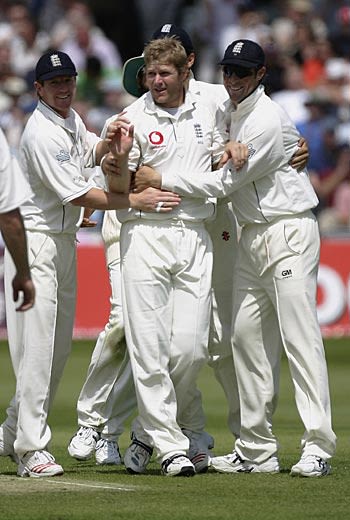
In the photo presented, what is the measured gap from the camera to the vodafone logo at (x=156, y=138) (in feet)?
25.3

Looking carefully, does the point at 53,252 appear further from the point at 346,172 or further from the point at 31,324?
the point at 346,172

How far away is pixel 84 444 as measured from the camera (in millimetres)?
8727

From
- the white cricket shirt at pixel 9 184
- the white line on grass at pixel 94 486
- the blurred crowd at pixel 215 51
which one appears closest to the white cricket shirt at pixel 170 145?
the white cricket shirt at pixel 9 184

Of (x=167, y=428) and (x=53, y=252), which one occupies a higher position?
(x=53, y=252)

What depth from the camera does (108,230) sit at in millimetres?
9242

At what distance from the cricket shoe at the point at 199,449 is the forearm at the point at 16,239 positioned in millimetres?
2238

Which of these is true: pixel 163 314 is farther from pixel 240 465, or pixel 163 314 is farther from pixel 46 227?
pixel 240 465

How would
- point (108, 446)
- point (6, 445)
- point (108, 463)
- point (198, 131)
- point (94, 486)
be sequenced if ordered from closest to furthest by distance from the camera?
point (94, 486) → point (198, 131) → point (6, 445) → point (108, 463) → point (108, 446)

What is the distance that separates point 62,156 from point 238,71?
114 centimetres

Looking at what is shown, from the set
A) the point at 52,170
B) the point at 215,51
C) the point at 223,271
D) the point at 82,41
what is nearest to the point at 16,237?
the point at 52,170

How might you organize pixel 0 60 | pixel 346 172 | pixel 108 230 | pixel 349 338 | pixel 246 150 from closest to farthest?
1. pixel 246 150
2. pixel 108 230
3. pixel 349 338
4. pixel 346 172
5. pixel 0 60

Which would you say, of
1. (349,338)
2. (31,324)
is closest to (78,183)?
(31,324)

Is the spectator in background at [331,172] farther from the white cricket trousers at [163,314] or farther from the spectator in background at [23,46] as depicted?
the white cricket trousers at [163,314]

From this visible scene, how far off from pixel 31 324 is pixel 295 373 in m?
1.56
